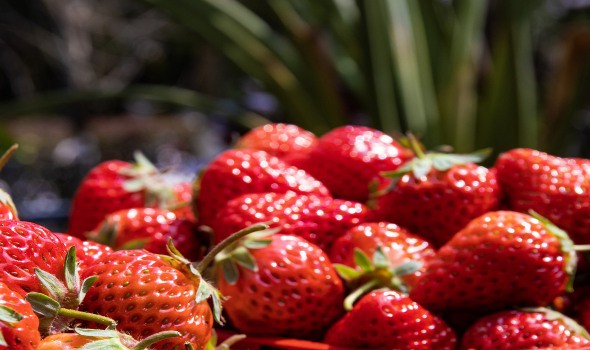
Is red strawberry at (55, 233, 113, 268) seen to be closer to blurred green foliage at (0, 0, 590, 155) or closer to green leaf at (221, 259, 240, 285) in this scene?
green leaf at (221, 259, 240, 285)

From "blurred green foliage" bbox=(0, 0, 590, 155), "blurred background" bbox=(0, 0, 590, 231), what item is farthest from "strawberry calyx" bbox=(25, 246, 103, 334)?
"blurred green foliage" bbox=(0, 0, 590, 155)

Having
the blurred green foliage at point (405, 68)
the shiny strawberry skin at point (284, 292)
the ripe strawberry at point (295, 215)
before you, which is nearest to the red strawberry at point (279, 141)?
the ripe strawberry at point (295, 215)

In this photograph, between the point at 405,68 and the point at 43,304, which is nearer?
the point at 43,304

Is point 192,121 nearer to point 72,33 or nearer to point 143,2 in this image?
point 72,33

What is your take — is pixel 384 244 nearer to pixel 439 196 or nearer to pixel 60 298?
pixel 439 196

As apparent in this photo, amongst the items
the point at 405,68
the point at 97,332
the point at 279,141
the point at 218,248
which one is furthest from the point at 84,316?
the point at 405,68

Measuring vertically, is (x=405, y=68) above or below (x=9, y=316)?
below

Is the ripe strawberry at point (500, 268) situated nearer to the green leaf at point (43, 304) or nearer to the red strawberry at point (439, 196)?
the red strawberry at point (439, 196)
